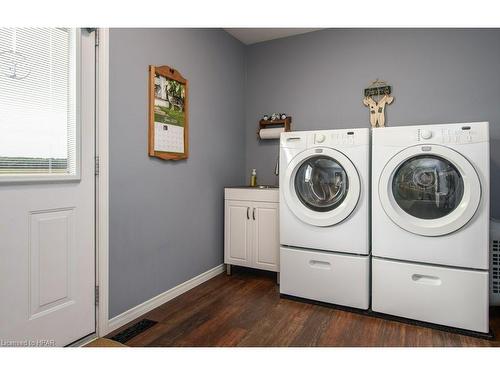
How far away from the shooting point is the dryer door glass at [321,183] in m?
2.34

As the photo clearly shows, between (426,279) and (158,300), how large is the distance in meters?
1.92

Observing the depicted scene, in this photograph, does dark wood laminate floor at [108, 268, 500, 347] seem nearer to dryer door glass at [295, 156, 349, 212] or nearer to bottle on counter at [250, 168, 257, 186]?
dryer door glass at [295, 156, 349, 212]

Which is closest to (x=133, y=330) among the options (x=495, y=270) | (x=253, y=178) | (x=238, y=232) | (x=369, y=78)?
(x=238, y=232)

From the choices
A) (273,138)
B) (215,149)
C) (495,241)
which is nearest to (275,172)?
(273,138)

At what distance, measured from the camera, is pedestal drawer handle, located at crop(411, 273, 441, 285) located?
2.03 metres

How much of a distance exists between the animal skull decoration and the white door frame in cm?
230

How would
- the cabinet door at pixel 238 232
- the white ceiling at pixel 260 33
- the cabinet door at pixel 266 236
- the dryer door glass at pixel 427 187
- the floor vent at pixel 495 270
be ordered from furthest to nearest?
the white ceiling at pixel 260 33 < the cabinet door at pixel 238 232 < the cabinet door at pixel 266 236 < the floor vent at pixel 495 270 < the dryer door glass at pixel 427 187

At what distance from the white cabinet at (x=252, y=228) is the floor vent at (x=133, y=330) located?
1.11 metres

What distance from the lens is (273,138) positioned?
3381mm

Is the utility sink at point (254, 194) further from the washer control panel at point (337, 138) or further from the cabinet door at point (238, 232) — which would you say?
the washer control panel at point (337, 138)

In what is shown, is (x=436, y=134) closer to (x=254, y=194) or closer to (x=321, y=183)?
(x=321, y=183)

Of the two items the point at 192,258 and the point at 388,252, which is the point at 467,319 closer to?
the point at 388,252

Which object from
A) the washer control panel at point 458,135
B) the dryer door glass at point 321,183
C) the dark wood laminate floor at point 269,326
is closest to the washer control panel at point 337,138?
the dryer door glass at point 321,183

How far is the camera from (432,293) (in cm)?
204
